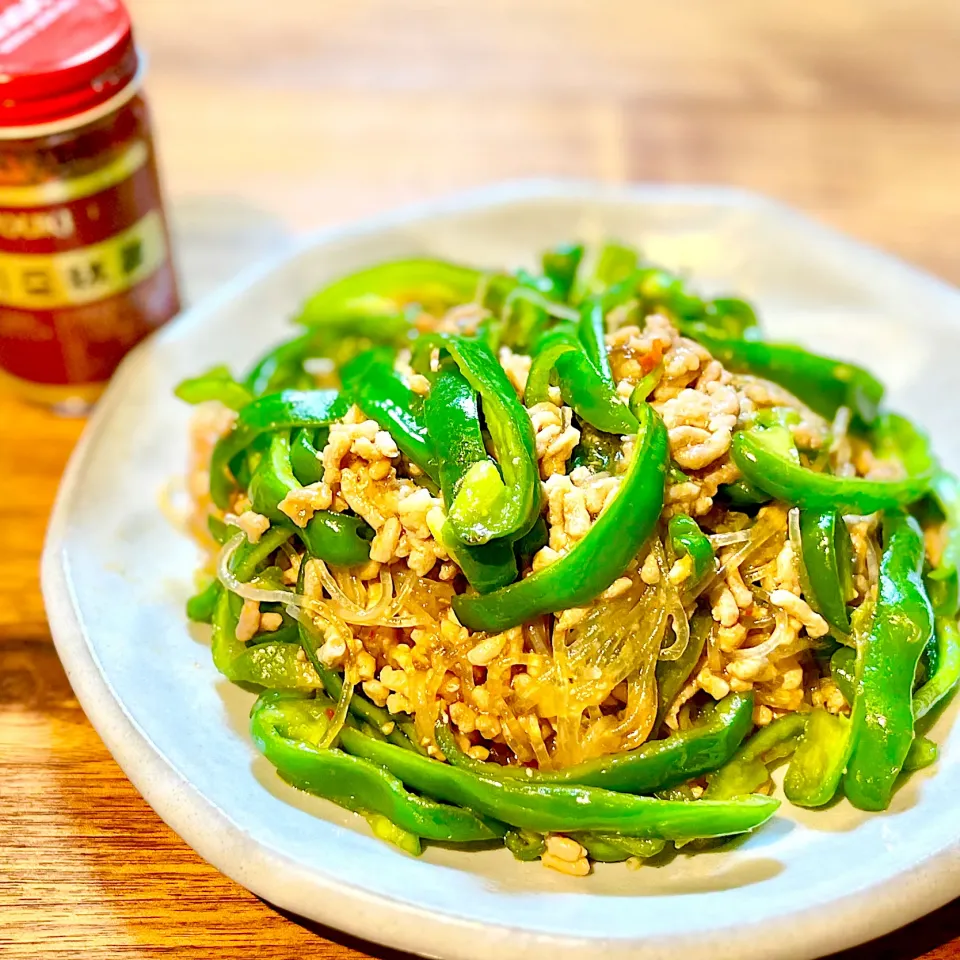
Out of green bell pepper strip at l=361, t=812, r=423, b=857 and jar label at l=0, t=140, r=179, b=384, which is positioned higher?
jar label at l=0, t=140, r=179, b=384

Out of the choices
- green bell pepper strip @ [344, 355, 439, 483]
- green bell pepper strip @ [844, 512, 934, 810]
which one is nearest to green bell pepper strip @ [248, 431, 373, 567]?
green bell pepper strip @ [344, 355, 439, 483]

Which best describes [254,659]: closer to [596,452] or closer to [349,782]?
[349,782]

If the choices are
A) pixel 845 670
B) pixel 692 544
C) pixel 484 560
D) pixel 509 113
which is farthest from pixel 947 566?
pixel 509 113

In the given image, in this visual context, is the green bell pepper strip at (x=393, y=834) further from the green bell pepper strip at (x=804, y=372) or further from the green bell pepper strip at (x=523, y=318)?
the green bell pepper strip at (x=804, y=372)

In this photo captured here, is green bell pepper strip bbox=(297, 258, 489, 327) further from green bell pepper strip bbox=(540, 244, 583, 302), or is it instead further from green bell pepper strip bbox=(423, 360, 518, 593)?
green bell pepper strip bbox=(423, 360, 518, 593)

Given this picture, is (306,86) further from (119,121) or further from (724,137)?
(119,121)

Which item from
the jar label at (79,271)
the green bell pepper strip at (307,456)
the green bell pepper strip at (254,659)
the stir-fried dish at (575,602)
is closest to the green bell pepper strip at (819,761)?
the stir-fried dish at (575,602)
